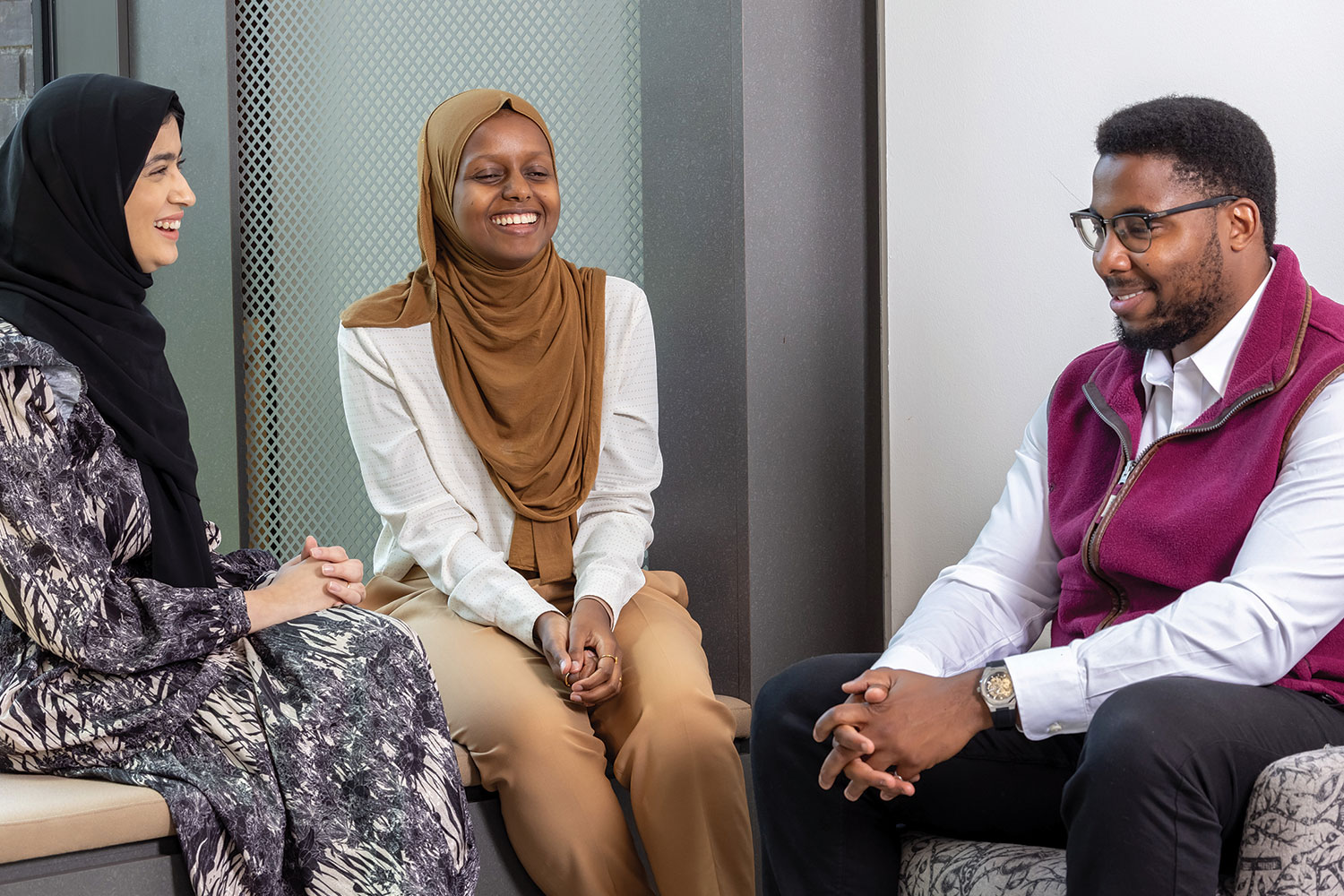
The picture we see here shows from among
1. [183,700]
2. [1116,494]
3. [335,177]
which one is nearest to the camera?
[183,700]

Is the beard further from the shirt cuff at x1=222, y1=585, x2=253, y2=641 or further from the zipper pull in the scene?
the shirt cuff at x1=222, y1=585, x2=253, y2=641

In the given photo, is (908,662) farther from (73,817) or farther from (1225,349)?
(73,817)

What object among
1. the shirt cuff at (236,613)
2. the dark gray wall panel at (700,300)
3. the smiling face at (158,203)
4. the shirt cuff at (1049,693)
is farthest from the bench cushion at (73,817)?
the dark gray wall panel at (700,300)

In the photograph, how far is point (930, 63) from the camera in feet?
8.59

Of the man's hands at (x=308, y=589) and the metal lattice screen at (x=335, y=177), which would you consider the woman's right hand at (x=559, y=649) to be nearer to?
the man's hands at (x=308, y=589)

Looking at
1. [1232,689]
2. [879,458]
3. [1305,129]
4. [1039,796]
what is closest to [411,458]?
[879,458]

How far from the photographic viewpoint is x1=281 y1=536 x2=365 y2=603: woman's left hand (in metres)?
1.90

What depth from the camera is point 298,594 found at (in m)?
1.87

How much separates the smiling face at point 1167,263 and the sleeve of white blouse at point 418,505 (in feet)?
3.46

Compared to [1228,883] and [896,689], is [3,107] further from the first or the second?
[1228,883]

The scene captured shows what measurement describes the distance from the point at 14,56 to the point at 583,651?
85.5 inches

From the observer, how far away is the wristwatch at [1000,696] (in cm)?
163

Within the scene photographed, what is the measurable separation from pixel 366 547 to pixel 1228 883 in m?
2.04

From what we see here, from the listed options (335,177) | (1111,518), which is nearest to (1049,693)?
(1111,518)
